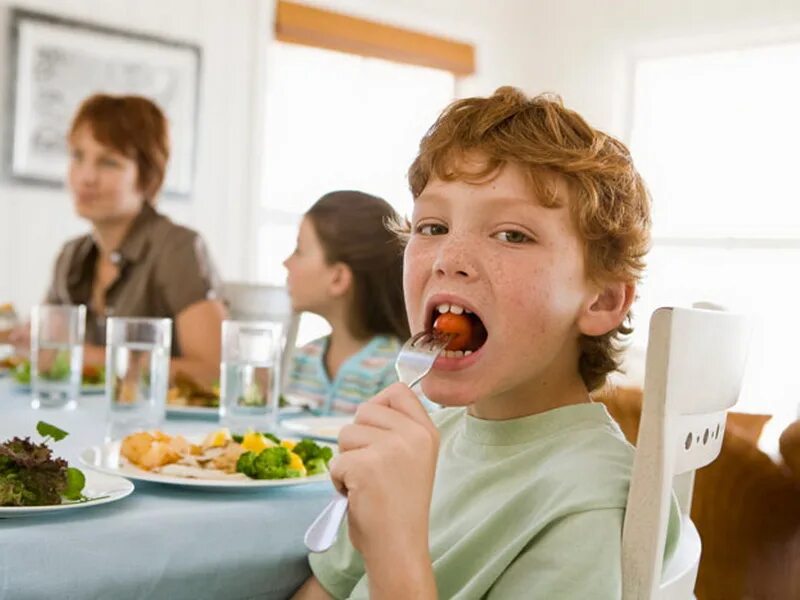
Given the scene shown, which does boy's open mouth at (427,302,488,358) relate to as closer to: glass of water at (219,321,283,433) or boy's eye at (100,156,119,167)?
glass of water at (219,321,283,433)

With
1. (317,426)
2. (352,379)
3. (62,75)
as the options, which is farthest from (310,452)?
(62,75)

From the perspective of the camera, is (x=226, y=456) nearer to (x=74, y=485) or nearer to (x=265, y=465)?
(x=265, y=465)

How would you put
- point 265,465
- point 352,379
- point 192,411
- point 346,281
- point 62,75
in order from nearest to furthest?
1. point 265,465
2. point 192,411
3. point 352,379
4. point 346,281
5. point 62,75

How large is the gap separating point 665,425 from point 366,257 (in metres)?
1.37

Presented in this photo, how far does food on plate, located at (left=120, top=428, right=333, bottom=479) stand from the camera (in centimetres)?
114

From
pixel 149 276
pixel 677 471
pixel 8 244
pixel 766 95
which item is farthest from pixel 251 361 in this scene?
pixel 766 95

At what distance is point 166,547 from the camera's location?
947 mm

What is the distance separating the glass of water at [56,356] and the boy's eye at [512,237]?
43.4 inches

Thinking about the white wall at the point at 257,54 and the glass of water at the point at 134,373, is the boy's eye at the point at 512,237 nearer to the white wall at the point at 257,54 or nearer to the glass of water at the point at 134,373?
the glass of water at the point at 134,373

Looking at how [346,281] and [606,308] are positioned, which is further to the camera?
[346,281]

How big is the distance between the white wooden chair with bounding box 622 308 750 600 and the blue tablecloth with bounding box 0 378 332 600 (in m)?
0.37

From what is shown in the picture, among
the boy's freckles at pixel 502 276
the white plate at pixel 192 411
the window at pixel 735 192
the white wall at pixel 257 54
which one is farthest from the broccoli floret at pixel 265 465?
the window at pixel 735 192

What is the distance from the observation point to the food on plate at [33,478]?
37.6 inches

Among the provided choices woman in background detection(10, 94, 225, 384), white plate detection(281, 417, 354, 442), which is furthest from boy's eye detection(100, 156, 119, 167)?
white plate detection(281, 417, 354, 442)
